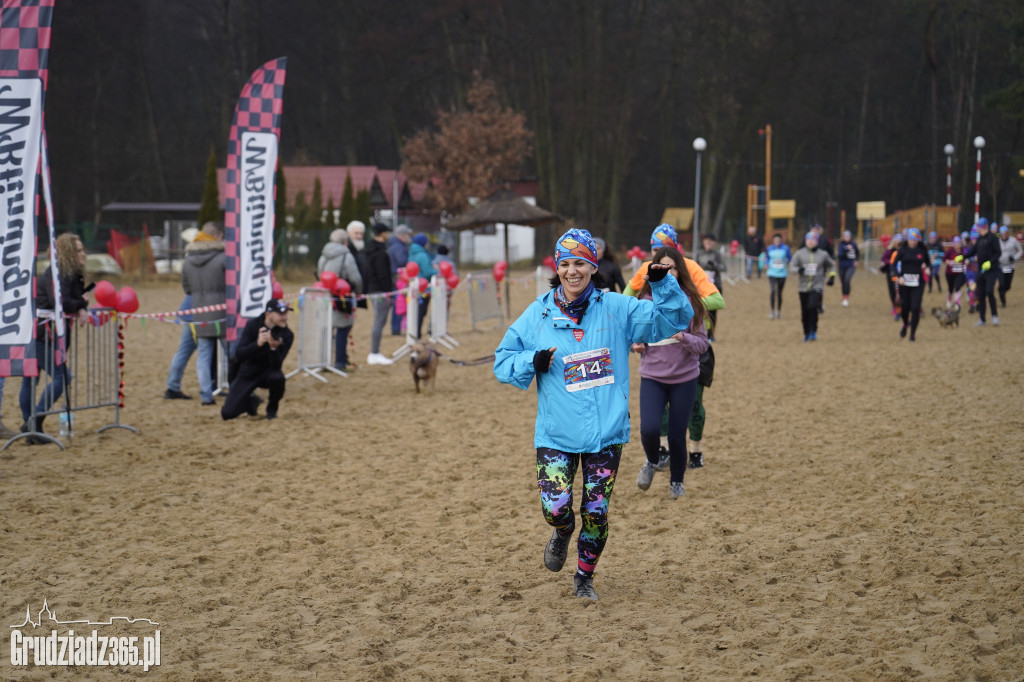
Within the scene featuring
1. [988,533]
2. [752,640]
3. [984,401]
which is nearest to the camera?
[752,640]

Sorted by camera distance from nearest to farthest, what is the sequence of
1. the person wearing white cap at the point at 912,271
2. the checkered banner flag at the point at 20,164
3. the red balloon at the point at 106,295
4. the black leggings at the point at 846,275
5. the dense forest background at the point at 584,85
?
the checkered banner flag at the point at 20,164 < the red balloon at the point at 106,295 < the person wearing white cap at the point at 912,271 < the black leggings at the point at 846,275 < the dense forest background at the point at 584,85

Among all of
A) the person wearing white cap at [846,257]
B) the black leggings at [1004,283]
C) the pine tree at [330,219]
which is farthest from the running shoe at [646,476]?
the pine tree at [330,219]

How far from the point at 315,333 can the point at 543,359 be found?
9736 millimetres

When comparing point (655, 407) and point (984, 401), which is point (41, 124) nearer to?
point (655, 407)

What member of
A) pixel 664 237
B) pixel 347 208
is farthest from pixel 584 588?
pixel 347 208

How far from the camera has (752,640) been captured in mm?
4910

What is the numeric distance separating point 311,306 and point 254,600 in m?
8.63

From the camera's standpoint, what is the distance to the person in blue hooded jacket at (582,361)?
16.7 feet

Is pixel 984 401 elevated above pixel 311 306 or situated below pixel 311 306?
below

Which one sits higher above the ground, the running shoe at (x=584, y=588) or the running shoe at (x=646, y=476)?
the running shoe at (x=646, y=476)

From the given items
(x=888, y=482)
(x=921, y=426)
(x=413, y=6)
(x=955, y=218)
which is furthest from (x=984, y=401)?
(x=413, y=6)

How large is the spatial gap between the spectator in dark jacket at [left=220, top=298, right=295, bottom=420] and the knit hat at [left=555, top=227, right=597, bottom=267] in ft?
20.8

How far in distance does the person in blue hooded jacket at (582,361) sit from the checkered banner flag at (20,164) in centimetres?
509

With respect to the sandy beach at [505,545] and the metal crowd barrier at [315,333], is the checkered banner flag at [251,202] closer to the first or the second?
the sandy beach at [505,545]
